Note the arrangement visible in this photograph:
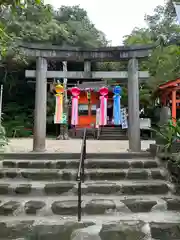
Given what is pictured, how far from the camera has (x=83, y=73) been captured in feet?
18.2

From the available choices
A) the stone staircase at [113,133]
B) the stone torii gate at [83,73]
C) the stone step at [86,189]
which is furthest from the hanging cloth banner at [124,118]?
the stone step at [86,189]

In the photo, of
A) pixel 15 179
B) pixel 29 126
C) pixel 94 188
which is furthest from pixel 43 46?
pixel 29 126

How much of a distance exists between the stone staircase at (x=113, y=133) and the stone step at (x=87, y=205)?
31.7 feet

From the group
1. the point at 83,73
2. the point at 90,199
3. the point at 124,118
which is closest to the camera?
the point at 90,199

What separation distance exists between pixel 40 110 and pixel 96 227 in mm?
3370

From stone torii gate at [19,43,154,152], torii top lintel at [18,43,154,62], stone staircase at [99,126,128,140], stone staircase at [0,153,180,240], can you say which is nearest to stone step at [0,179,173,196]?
stone staircase at [0,153,180,240]

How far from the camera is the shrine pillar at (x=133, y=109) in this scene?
5285mm

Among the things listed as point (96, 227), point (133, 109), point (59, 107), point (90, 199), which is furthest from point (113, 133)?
point (96, 227)

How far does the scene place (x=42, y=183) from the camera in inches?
148

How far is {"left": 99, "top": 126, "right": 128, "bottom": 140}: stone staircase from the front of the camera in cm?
1311

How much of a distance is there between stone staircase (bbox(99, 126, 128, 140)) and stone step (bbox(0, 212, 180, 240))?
32.8 feet

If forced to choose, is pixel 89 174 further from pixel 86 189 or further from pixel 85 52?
pixel 85 52

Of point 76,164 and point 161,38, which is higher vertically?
point 161,38

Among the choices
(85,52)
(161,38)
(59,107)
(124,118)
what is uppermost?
(161,38)
